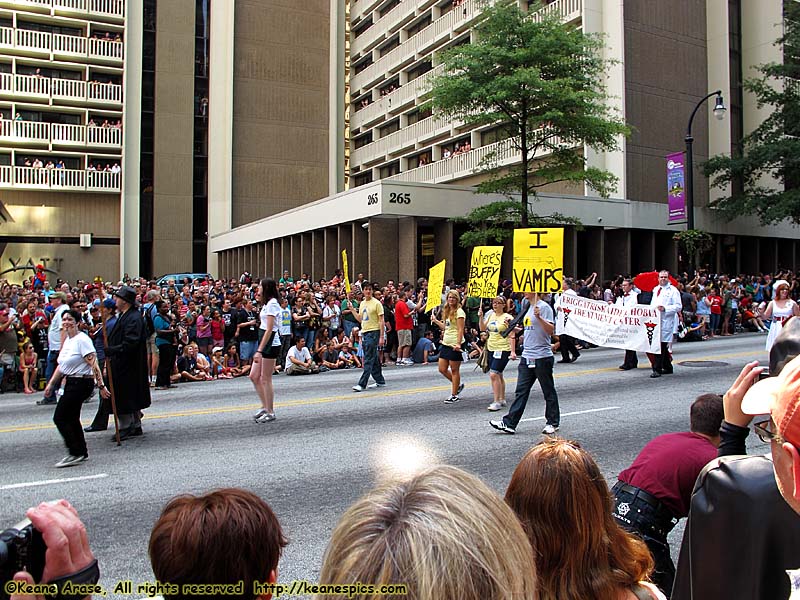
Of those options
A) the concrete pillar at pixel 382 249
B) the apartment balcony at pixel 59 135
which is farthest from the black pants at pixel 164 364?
the apartment balcony at pixel 59 135

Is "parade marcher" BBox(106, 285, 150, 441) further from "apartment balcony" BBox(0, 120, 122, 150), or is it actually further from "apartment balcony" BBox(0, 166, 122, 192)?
"apartment balcony" BBox(0, 120, 122, 150)

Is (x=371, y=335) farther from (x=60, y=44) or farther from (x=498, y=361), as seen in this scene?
(x=60, y=44)

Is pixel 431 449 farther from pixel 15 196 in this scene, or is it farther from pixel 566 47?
pixel 15 196

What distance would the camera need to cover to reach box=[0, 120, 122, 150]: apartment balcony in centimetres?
4194

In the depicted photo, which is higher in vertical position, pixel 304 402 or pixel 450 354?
pixel 450 354

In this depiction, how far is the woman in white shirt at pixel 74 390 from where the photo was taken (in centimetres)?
755

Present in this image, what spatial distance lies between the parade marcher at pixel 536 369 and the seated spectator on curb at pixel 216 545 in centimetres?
695

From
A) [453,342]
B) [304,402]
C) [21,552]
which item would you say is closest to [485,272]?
[453,342]

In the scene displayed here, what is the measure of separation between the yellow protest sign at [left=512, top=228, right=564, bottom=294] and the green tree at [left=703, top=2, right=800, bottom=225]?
950 inches

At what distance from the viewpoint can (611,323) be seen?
47.7 feet

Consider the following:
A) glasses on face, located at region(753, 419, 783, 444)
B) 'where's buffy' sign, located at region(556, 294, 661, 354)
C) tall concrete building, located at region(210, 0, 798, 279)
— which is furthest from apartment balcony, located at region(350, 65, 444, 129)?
glasses on face, located at region(753, 419, 783, 444)

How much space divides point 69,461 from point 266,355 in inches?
113

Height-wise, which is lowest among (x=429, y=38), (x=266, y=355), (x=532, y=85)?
(x=266, y=355)

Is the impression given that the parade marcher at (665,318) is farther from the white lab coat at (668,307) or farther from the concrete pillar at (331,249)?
the concrete pillar at (331,249)
